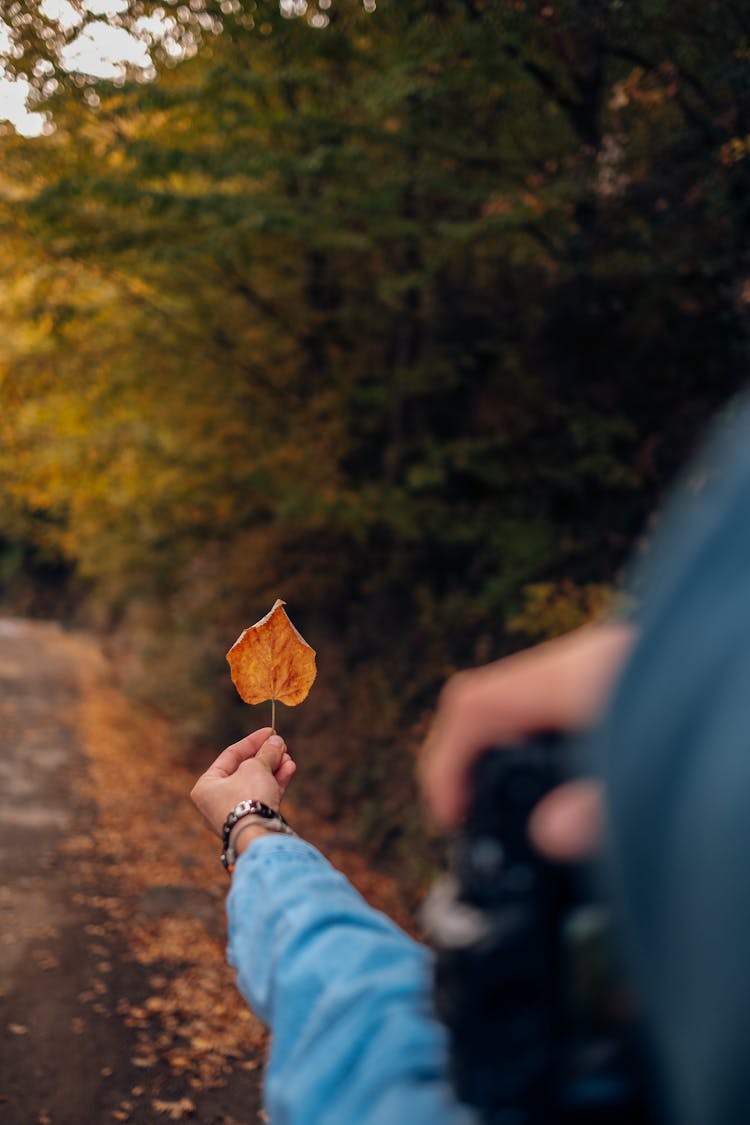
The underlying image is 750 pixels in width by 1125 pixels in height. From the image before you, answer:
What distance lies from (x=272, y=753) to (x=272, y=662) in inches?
5.7

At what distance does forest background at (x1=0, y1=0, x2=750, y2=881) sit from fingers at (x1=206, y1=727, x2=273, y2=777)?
224 inches

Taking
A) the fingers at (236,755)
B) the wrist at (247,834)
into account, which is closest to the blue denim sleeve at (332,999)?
the wrist at (247,834)

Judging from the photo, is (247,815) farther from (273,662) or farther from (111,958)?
(111,958)

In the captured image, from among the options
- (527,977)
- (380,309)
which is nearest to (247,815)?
(527,977)

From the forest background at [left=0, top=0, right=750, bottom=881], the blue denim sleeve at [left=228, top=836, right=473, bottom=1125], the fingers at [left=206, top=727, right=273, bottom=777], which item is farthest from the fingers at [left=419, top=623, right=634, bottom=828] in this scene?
the forest background at [left=0, top=0, right=750, bottom=881]

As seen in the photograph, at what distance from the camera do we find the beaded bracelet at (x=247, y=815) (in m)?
1.18

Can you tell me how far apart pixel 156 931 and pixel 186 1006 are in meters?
1.26

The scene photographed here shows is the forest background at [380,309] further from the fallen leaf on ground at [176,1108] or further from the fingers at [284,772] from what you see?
the fingers at [284,772]

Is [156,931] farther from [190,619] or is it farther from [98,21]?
[98,21]

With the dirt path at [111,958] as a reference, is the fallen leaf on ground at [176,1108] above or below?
below

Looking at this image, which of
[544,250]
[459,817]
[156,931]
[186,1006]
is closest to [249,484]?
[544,250]

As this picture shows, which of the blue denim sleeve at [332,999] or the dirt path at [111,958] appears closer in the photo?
the blue denim sleeve at [332,999]

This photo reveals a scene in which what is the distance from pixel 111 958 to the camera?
6891mm

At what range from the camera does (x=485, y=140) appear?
26.8 ft
